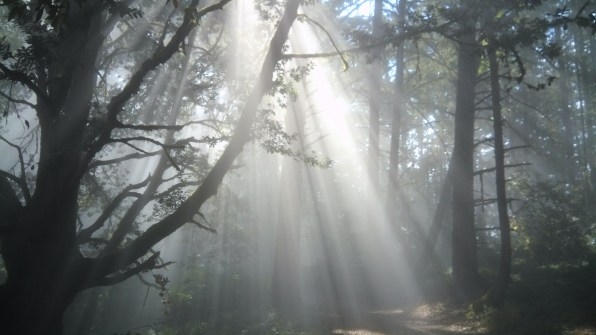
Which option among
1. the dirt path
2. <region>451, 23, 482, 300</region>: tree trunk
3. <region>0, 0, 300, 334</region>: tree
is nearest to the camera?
<region>0, 0, 300, 334</region>: tree

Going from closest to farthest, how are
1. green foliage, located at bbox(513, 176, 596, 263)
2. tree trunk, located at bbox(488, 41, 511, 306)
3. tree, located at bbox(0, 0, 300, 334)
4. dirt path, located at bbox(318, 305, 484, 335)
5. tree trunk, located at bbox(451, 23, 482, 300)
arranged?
tree, located at bbox(0, 0, 300, 334) → dirt path, located at bbox(318, 305, 484, 335) → tree trunk, located at bbox(488, 41, 511, 306) → tree trunk, located at bbox(451, 23, 482, 300) → green foliage, located at bbox(513, 176, 596, 263)

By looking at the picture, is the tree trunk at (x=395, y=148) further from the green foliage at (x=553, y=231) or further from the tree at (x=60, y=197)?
the tree at (x=60, y=197)

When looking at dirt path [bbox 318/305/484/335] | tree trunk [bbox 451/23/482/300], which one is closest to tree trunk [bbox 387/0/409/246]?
tree trunk [bbox 451/23/482/300]

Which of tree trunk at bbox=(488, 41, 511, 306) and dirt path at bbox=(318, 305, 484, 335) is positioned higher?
tree trunk at bbox=(488, 41, 511, 306)

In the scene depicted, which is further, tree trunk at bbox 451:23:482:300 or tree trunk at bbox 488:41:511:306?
tree trunk at bbox 451:23:482:300

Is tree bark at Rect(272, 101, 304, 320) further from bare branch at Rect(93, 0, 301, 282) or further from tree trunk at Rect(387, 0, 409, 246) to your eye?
bare branch at Rect(93, 0, 301, 282)

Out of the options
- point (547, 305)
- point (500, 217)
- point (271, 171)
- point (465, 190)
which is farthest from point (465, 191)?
point (271, 171)

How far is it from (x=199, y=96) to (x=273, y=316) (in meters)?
7.02

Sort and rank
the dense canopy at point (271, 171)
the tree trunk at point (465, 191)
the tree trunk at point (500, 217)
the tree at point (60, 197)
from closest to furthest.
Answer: the tree at point (60, 197)
the dense canopy at point (271, 171)
the tree trunk at point (500, 217)
the tree trunk at point (465, 191)

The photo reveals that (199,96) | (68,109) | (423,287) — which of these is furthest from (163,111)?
(423,287)

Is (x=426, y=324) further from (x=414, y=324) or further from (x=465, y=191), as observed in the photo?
(x=465, y=191)

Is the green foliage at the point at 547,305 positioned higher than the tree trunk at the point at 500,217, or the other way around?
the tree trunk at the point at 500,217

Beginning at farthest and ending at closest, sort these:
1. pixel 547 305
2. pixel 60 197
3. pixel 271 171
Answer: pixel 271 171, pixel 547 305, pixel 60 197

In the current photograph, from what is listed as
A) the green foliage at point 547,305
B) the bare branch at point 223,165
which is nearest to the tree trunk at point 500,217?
the green foliage at point 547,305
